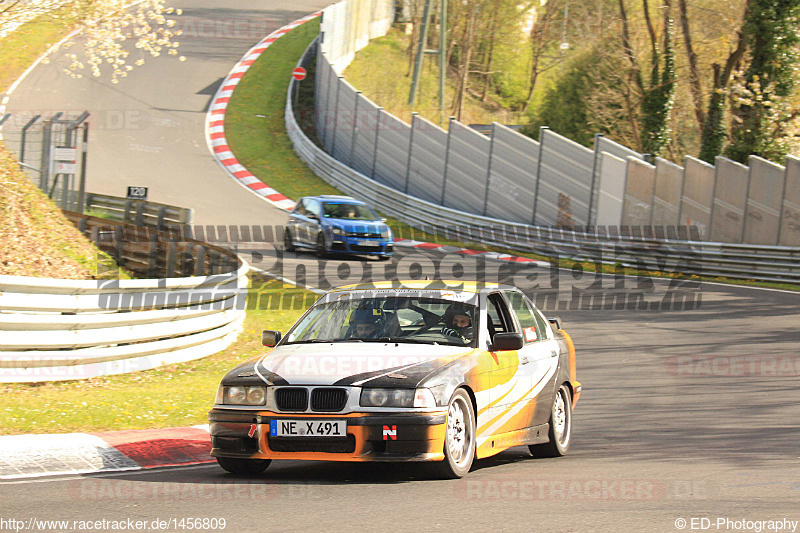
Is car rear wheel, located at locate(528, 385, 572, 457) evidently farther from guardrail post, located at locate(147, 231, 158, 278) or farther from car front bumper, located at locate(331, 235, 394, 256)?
car front bumper, located at locate(331, 235, 394, 256)

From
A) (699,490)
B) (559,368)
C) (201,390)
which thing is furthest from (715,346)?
(699,490)

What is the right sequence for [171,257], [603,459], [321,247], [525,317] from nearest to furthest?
[603,459] → [525,317] → [171,257] → [321,247]

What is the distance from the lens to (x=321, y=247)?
83.3 feet

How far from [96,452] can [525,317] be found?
3.86 m

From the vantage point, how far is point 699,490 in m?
6.64

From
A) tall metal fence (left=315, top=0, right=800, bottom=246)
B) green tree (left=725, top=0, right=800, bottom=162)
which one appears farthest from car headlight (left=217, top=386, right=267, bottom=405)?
green tree (left=725, top=0, right=800, bottom=162)

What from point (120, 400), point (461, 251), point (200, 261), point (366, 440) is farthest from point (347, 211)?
point (366, 440)

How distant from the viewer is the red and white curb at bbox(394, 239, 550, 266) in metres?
27.4

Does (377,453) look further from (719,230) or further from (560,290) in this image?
(719,230)

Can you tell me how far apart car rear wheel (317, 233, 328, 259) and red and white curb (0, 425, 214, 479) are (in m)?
16.3

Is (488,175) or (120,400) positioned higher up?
(488,175)

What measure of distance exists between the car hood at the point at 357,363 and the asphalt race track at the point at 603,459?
28.6 inches

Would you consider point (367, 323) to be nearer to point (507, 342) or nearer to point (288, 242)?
point (507, 342)

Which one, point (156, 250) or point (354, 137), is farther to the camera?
point (354, 137)
